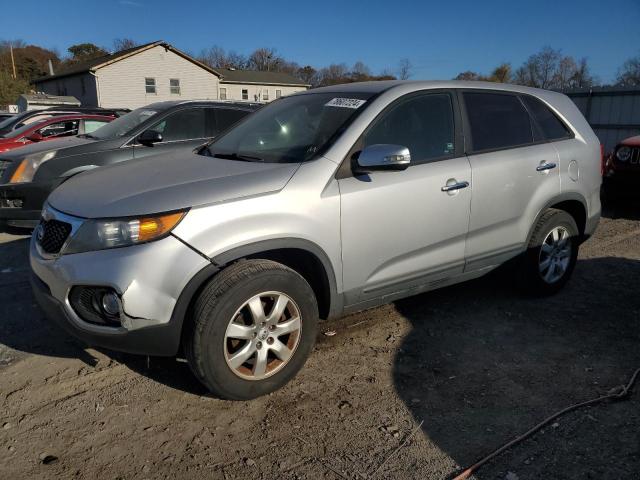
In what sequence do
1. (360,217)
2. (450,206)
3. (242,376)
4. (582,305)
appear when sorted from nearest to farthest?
(242,376) < (360,217) < (450,206) < (582,305)

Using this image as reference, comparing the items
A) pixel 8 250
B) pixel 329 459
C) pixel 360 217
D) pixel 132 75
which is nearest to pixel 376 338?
pixel 360 217

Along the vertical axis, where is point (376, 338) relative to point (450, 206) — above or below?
below

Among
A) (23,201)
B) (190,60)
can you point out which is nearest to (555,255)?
(23,201)

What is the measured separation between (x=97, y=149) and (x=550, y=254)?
5188 mm

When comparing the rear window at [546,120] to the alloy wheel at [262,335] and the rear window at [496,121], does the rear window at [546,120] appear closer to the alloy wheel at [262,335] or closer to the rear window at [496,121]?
the rear window at [496,121]

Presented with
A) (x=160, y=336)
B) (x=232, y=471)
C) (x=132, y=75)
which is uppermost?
(x=132, y=75)

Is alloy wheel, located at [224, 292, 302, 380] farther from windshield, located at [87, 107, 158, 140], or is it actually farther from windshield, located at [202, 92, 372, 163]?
windshield, located at [87, 107, 158, 140]

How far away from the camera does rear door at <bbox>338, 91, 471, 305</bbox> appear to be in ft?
10.8

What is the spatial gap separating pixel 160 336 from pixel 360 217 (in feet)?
4.42

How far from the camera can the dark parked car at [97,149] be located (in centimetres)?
625

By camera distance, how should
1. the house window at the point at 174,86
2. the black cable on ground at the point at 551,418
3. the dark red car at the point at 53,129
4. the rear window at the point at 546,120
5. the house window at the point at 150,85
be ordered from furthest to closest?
the house window at the point at 174,86 → the house window at the point at 150,85 → the dark red car at the point at 53,129 → the rear window at the point at 546,120 → the black cable on ground at the point at 551,418

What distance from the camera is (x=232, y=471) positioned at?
8.19 ft

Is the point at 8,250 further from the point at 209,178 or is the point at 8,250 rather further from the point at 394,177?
the point at 394,177

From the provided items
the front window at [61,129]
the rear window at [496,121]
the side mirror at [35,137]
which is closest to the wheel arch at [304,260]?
the rear window at [496,121]
